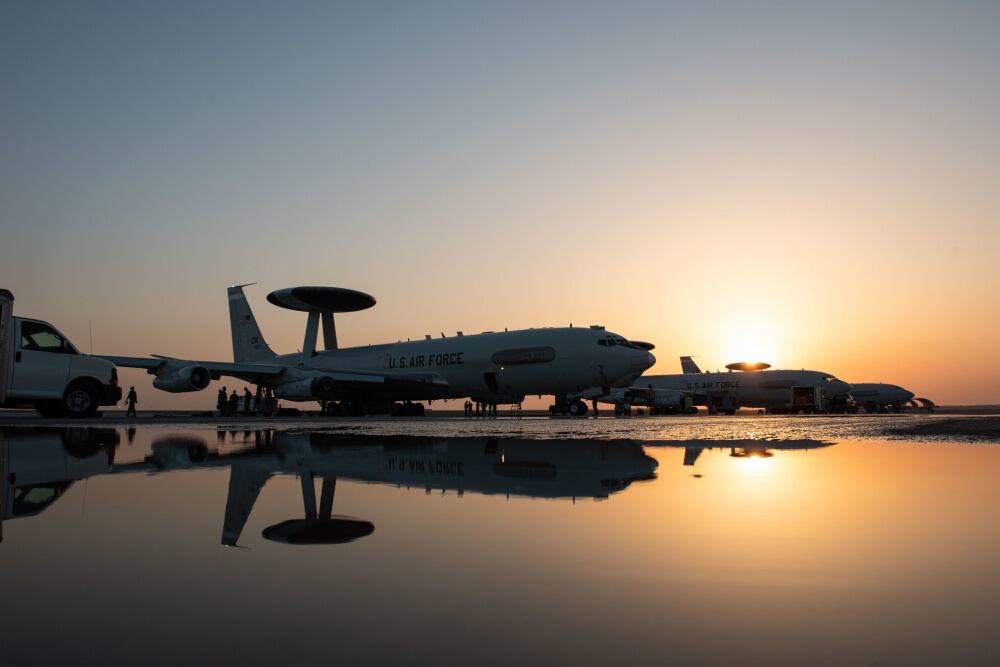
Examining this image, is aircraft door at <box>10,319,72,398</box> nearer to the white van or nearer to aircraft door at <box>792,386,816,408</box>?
the white van

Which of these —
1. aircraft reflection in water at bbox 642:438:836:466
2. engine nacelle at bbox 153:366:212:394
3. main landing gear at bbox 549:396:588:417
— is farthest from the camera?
main landing gear at bbox 549:396:588:417

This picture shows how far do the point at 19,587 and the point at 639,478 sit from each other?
4968mm

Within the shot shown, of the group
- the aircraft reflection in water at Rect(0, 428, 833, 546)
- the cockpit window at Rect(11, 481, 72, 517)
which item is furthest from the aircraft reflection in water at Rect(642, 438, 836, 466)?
the cockpit window at Rect(11, 481, 72, 517)

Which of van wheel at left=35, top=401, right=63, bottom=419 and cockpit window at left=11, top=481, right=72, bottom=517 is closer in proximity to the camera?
cockpit window at left=11, top=481, right=72, bottom=517

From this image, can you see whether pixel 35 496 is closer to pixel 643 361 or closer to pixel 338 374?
pixel 643 361

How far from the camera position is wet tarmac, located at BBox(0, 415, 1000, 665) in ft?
7.16

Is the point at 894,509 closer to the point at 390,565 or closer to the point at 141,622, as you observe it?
the point at 390,565

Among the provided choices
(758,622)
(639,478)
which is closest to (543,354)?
(639,478)

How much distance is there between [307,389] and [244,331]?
64.1ft

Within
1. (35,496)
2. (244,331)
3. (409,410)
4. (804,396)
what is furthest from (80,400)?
(804,396)

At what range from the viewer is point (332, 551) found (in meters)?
3.44

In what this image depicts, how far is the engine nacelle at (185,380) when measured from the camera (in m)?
31.2

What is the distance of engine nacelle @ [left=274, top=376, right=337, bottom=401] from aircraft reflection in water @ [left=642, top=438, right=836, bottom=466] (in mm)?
26701

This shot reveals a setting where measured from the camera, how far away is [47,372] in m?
17.3
